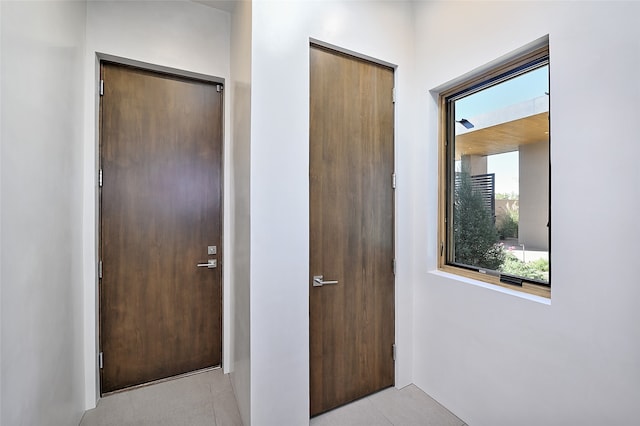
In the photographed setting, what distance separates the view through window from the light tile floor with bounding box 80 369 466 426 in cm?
99

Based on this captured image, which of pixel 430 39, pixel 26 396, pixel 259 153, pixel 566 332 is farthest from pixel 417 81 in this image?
pixel 26 396

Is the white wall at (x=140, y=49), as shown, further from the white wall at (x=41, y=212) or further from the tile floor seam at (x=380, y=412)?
the tile floor seam at (x=380, y=412)

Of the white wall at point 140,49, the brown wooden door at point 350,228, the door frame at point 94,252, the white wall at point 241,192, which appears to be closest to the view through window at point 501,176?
the brown wooden door at point 350,228

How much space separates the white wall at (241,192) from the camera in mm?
1651

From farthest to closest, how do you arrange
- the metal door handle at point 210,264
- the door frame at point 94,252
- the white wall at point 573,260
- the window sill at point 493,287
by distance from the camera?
the metal door handle at point 210,264, the door frame at point 94,252, the window sill at point 493,287, the white wall at point 573,260

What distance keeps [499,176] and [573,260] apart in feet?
2.08

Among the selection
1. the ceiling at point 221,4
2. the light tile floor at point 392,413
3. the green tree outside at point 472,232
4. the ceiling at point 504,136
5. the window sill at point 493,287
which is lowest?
the light tile floor at point 392,413

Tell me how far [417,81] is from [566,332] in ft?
5.86

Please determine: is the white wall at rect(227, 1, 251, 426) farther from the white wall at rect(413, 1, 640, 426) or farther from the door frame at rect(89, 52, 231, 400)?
the white wall at rect(413, 1, 640, 426)

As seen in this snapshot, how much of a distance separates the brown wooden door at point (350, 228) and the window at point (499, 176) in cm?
44

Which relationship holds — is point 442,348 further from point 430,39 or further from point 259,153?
point 430,39

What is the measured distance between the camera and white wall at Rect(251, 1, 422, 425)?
1.59 metres

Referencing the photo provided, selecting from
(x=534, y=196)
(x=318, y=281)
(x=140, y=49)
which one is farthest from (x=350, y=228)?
(x=140, y=49)

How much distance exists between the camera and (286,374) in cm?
166
